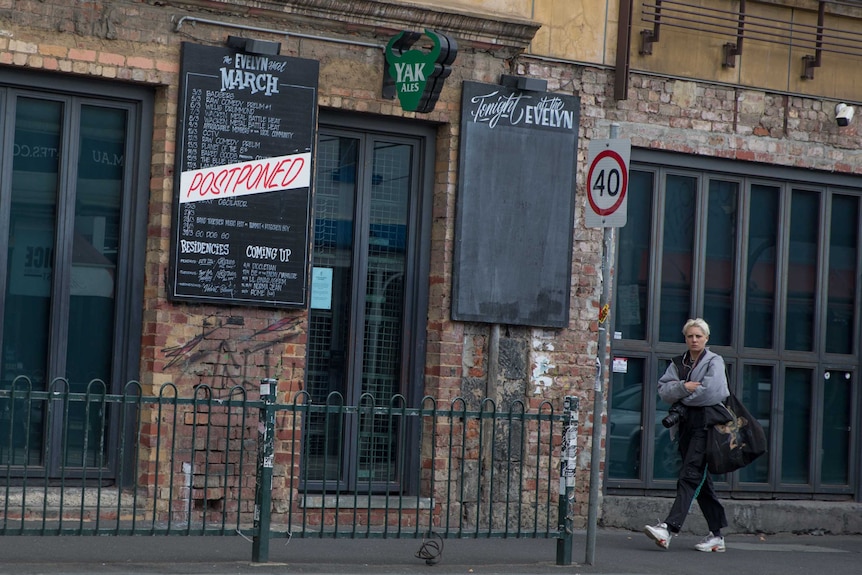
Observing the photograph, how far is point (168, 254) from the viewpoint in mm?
10398

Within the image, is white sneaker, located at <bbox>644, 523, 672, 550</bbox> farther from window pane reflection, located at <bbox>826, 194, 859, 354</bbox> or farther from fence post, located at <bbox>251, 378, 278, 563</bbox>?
window pane reflection, located at <bbox>826, 194, 859, 354</bbox>

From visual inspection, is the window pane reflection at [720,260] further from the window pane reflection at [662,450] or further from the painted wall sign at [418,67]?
the painted wall sign at [418,67]

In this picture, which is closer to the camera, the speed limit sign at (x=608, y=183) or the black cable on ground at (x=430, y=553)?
the black cable on ground at (x=430, y=553)

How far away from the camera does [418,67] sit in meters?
10.9

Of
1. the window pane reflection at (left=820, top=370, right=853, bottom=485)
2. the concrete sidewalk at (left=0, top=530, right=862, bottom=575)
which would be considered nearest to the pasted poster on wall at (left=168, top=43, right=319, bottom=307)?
the concrete sidewalk at (left=0, top=530, right=862, bottom=575)

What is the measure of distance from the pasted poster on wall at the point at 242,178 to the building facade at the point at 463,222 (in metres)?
0.05

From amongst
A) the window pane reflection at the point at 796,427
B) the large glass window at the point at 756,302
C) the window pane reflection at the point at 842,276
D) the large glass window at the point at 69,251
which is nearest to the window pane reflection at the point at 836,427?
the large glass window at the point at 756,302

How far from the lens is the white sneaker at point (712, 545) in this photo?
35.4 ft

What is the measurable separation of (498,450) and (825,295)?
374cm

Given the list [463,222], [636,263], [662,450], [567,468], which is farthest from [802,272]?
[567,468]

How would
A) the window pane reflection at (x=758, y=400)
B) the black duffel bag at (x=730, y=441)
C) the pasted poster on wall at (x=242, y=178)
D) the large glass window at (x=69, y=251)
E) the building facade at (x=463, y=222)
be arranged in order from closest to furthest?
the large glass window at (x=69, y=251)
the building facade at (x=463, y=222)
the pasted poster on wall at (x=242, y=178)
the black duffel bag at (x=730, y=441)
the window pane reflection at (x=758, y=400)

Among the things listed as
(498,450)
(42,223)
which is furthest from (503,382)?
(42,223)

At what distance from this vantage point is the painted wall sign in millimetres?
10680

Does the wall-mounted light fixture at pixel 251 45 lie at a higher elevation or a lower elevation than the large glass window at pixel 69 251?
higher
